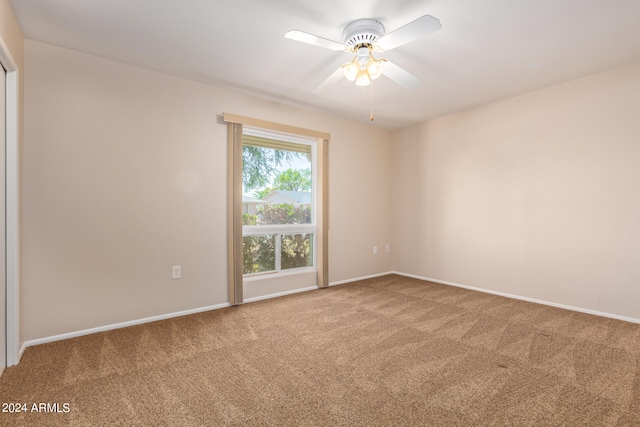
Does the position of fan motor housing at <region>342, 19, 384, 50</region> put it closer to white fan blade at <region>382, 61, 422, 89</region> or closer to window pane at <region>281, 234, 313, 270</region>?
white fan blade at <region>382, 61, 422, 89</region>

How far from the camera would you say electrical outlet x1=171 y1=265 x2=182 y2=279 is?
2996mm

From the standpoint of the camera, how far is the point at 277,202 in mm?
3811

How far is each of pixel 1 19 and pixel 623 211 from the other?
4984 mm

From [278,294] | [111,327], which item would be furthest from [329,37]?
[111,327]

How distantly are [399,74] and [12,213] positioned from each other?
9.49ft

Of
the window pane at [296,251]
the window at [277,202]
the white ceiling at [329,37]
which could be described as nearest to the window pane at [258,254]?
the window at [277,202]

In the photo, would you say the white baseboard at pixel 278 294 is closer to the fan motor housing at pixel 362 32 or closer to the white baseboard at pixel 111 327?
the white baseboard at pixel 111 327

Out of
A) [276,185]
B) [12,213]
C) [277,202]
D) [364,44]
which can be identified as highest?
[364,44]

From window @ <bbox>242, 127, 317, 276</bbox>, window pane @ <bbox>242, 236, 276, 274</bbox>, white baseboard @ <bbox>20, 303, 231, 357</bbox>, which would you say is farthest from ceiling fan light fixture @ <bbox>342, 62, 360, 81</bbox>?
white baseboard @ <bbox>20, 303, 231, 357</bbox>

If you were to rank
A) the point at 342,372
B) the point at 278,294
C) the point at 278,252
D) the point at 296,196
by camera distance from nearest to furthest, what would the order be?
the point at 342,372 → the point at 278,294 → the point at 278,252 → the point at 296,196

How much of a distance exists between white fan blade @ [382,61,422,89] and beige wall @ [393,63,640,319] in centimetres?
188

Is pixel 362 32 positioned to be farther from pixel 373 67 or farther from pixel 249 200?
pixel 249 200

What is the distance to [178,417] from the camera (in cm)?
154

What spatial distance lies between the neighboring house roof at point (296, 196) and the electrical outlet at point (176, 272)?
121 cm
